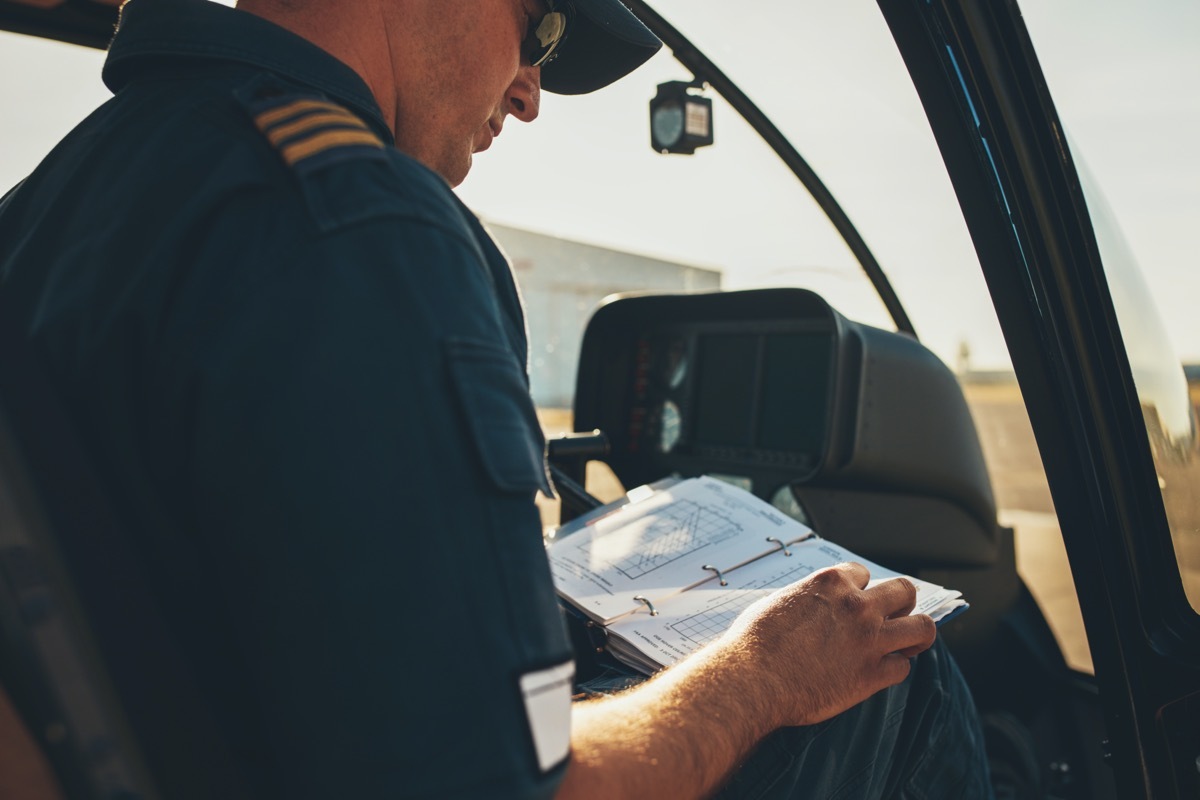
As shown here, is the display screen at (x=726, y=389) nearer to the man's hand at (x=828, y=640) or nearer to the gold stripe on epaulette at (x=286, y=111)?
the man's hand at (x=828, y=640)

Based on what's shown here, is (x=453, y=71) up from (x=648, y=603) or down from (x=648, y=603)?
up

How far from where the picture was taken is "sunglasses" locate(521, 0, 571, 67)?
992mm

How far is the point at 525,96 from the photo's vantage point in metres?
1.12

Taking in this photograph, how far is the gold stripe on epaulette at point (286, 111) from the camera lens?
23.6 inches

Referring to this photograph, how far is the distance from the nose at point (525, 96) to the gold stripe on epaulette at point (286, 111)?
526 millimetres

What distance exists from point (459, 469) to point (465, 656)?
111mm

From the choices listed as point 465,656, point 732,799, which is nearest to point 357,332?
point 465,656

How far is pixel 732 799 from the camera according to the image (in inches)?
35.6

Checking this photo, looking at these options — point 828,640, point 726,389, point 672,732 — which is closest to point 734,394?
point 726,389

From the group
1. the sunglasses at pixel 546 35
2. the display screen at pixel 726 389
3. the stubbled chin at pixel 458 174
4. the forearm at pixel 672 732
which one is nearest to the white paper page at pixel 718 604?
the forearm at pixel 672 732

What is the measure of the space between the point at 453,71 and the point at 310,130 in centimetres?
34

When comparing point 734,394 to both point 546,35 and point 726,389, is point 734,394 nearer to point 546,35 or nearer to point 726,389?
point 726,389

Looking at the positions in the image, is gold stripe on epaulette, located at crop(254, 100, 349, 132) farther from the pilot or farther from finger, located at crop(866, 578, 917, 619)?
finger, located at crop(866, 578, 917, 619)

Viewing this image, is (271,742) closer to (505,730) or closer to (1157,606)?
(505,730)
